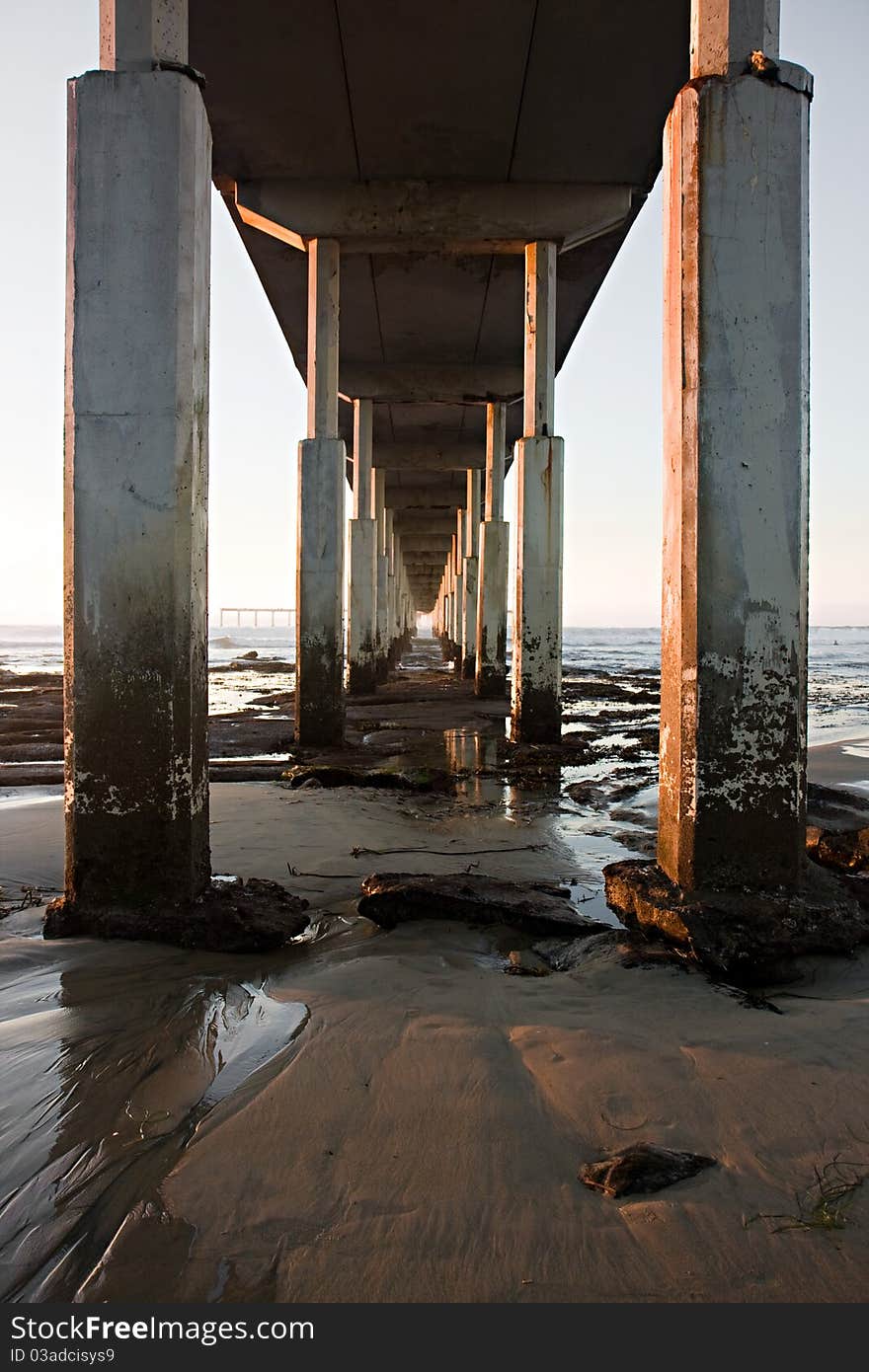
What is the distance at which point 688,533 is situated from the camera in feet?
11.6

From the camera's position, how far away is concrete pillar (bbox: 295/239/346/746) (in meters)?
9.98

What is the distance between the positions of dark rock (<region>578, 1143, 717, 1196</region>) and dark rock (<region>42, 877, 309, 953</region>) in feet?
6.12

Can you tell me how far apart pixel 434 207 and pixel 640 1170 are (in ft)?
34.8

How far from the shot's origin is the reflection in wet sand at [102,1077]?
5.88 feet

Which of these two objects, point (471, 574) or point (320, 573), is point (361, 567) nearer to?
point (471, 574)

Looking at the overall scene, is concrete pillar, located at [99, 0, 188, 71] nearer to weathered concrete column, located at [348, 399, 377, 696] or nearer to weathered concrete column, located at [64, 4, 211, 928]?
weathered concrete column, located at [64, 4, 211, 928]

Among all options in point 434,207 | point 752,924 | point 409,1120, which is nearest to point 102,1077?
point 409,1120

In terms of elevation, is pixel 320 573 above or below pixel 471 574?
below

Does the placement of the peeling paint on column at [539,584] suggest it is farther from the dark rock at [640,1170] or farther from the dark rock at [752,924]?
the dark rock at [640,1170]

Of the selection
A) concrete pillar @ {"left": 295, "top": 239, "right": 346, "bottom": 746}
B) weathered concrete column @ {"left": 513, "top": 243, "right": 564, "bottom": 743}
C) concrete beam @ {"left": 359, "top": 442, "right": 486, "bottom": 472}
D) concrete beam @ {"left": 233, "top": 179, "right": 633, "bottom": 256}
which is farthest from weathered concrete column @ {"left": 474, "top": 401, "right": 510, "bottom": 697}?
concrete beam @ {"left": 233, "top": 179, "right": 633, "bottom": 256}

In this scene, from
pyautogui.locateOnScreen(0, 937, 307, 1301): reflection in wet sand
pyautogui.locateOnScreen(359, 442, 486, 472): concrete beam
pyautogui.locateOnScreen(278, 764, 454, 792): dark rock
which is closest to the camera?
pyautogui.locateOnScreen(0, 937, 307, 1301): reflection in wet sand

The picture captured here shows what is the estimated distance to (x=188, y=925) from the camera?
347 centimetres

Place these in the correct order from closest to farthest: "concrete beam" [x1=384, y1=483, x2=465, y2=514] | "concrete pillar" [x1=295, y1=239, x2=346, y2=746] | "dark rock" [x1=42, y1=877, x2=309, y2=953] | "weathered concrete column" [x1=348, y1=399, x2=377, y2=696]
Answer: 1. "dark rock" [x1=42, y1=877, x2=309, y2=953]
2. "concrete pillar" [x1=295, y1=239, x2=346, y2=746]
3. "weathered concrete column" [x1=348, y1=399, x2=377, y2=696]
4. "concrete beam" [x1=384, y1=483, x2=465, y2=514]

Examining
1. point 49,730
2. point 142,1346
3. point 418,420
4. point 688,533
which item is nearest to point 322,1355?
point 142,1346
